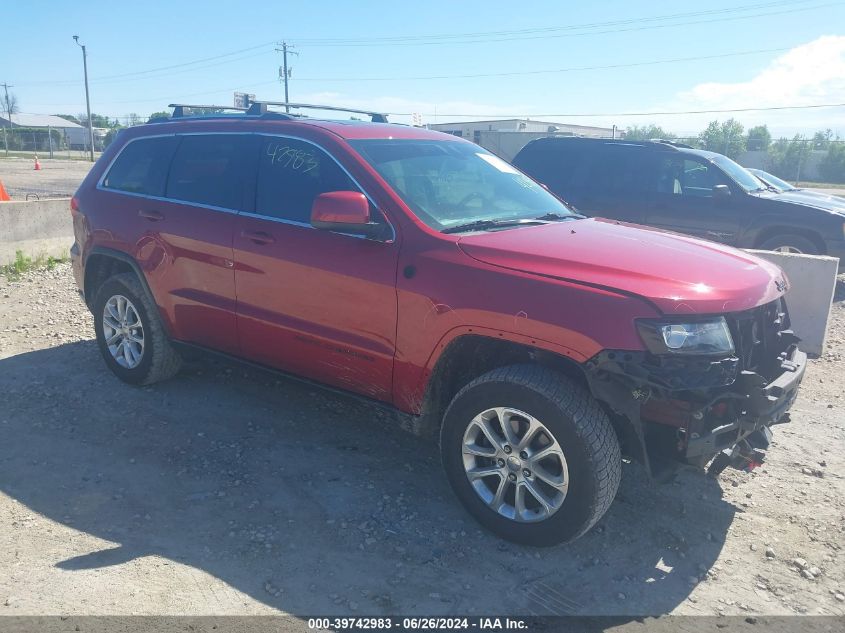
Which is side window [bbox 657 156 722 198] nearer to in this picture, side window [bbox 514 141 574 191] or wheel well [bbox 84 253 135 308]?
side window [bbox 514 141 574 191]

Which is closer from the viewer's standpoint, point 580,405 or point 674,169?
point 580,405

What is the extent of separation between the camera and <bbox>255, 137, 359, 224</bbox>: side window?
163 inches

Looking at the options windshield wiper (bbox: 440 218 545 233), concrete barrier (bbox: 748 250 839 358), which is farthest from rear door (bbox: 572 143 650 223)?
windshield wiper (bbox: 440 218 545 233)

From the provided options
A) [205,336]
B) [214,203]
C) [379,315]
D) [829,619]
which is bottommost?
[829,619]

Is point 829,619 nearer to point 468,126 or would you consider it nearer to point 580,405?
point 580,405

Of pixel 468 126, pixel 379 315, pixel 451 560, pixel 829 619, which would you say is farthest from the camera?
pixel 468 126

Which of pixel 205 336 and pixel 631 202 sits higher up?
pixel 631 202

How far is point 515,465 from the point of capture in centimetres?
338

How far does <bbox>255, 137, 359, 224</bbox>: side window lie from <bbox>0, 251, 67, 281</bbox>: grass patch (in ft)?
18.7

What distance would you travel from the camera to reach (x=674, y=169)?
982 cm

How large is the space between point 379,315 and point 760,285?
191 cm

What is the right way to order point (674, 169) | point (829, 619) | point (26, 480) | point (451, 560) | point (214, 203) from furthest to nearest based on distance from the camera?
point (674, 169)
point (214, 203)
point (26, 480)
point (451, 560)
point (829, 619)

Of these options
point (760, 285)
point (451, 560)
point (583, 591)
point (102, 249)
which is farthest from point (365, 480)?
point (102, 249)

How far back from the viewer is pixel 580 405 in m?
3.18
